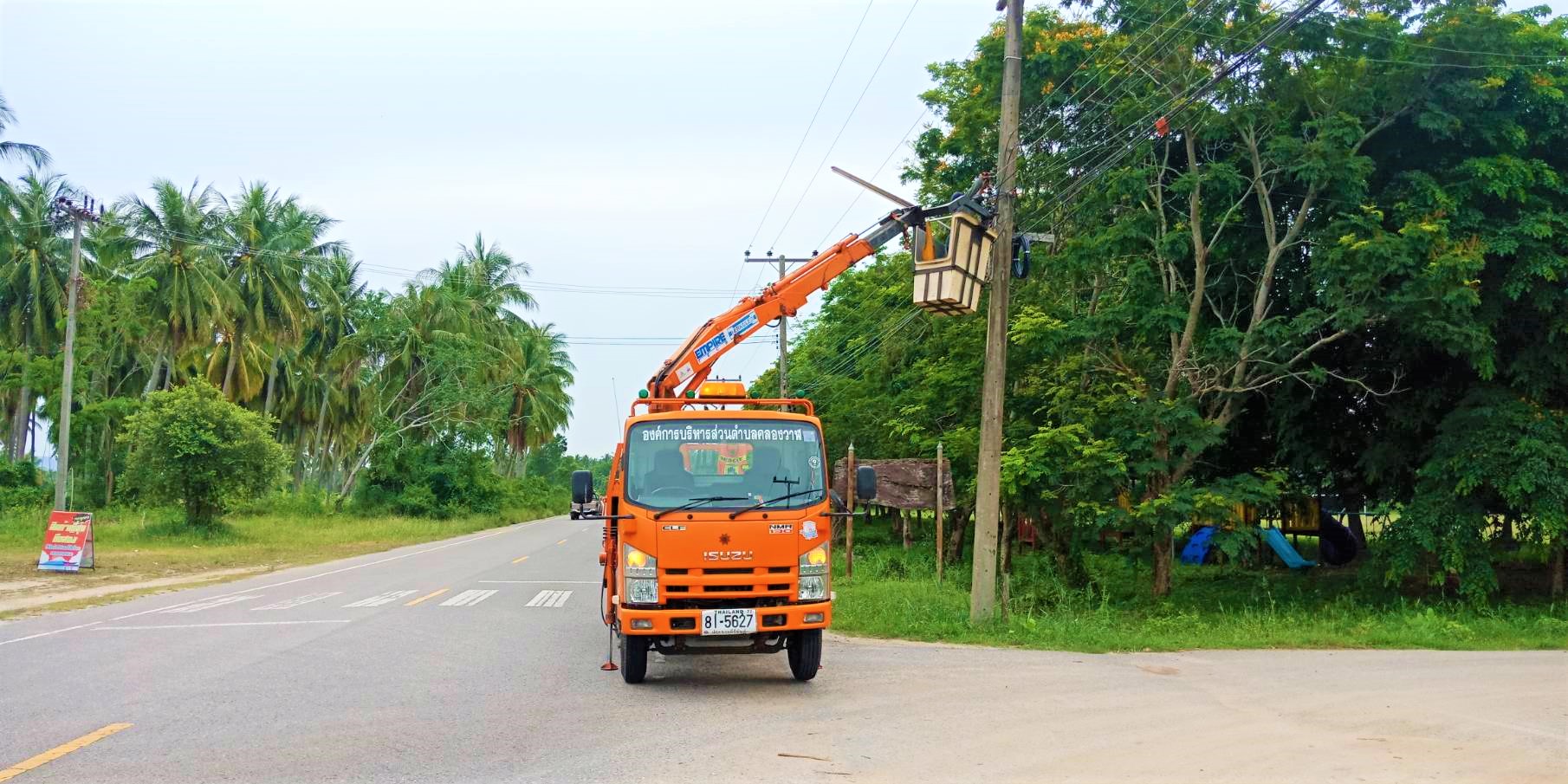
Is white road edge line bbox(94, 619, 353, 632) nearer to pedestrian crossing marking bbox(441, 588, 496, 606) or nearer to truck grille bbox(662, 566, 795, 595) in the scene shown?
pedestrian crossing marking bbox(441, 588, 496, 606)

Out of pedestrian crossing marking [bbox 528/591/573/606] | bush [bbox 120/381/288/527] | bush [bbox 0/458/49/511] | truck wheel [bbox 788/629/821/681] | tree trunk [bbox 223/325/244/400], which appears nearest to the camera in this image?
truck wheel [bbox 788/629/821/681]

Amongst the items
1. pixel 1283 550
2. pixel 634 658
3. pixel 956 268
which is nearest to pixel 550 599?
pixel 634 658

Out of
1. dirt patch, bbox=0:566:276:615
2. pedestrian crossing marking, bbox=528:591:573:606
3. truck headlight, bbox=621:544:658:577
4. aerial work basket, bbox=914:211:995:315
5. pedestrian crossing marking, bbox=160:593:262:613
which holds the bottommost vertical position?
dirt patch, bbox=0:566:276:615

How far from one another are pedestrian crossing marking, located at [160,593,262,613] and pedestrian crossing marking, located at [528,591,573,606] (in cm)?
464

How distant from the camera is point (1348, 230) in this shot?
1522cm

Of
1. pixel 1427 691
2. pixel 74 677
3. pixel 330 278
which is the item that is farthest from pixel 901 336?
pixel 330 278

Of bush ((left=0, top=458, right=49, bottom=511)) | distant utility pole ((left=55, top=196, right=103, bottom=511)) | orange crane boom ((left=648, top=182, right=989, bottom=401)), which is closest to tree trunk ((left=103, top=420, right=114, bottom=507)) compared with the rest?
bush ((left=0, top=458, right=49, bottom=511))

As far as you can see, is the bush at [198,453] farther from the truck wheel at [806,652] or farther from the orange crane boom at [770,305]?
the truck wheel at [806,652]

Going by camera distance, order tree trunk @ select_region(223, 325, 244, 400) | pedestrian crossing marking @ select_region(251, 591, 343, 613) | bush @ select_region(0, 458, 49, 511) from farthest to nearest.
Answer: tree trunk @ select_region(223, 325, 244, 400)
bush @ select_region(0, 458, 49, 511)
pedestrian crossing marking @ select_region(251, 591, 343, 613)

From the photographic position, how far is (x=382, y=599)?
60.0 feet

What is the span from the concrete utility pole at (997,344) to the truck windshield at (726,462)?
428 centimetres

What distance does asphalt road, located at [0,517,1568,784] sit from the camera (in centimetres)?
707

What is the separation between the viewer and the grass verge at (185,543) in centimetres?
2189

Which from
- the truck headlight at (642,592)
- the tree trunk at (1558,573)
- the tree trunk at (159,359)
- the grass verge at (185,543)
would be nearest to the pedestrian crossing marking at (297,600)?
the grass verge at (185,543)
